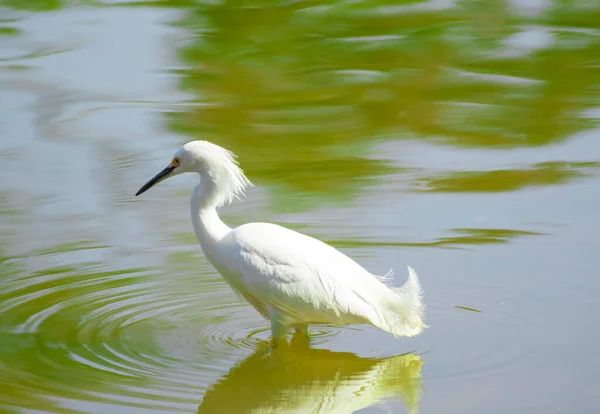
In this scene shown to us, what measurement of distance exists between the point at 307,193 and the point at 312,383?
9.63 feet

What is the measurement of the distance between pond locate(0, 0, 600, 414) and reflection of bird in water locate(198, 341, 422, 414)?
15 millimetres

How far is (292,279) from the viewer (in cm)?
551

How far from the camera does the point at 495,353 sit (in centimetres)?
527

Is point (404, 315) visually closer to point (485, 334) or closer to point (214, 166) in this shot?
point (485, 334)

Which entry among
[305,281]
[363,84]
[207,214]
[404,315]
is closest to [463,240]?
[404,315]

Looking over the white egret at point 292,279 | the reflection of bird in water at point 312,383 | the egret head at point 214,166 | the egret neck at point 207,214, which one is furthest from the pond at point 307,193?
the egret head at point 214,166

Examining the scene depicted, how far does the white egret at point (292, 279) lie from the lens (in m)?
5.48

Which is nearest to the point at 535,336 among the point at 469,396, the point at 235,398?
the point at 469,396

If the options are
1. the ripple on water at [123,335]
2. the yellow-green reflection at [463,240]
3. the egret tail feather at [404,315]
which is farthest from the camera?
the yellow-green reflection at [463,240]

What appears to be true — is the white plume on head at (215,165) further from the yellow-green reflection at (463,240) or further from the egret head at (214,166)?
the yellow-green reflection at (463,240)

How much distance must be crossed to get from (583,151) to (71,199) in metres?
3.97

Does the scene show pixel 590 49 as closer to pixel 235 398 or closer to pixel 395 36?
pixel 395 36

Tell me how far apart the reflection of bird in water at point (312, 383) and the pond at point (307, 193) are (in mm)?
15

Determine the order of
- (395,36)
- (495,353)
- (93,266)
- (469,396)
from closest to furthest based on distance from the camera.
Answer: (469,396) → (495,353) → (93,266) → (395,36)
